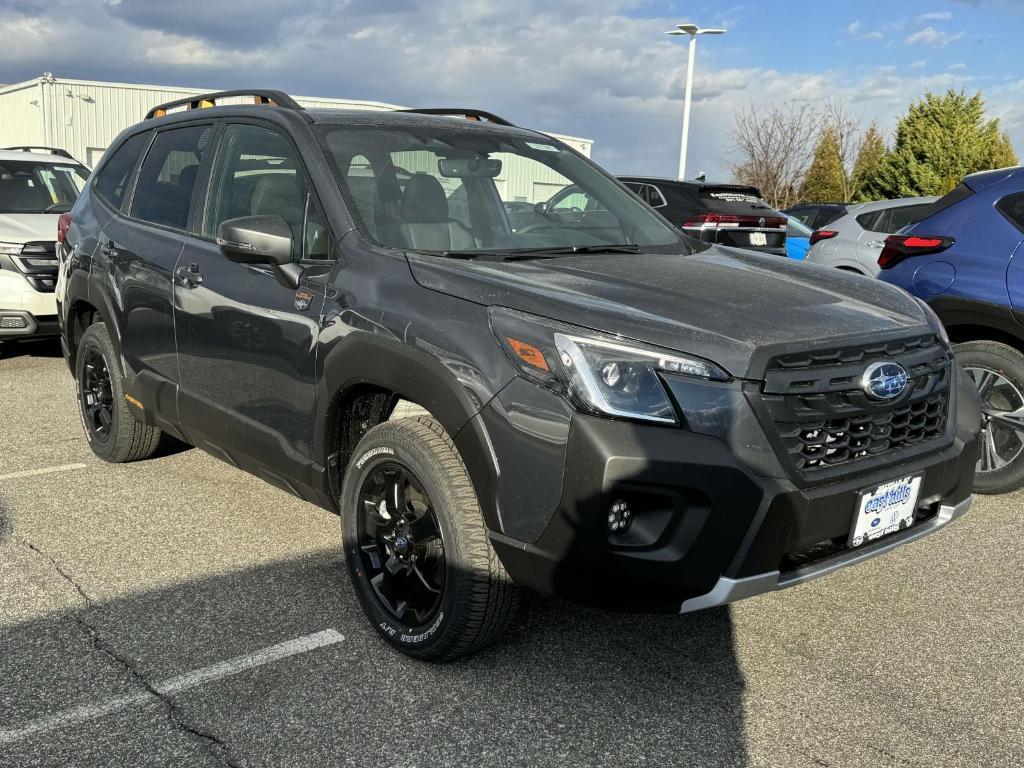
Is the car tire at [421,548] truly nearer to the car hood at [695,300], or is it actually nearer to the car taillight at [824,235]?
the car hood at [695,300]

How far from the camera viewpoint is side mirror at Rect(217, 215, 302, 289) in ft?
11.1

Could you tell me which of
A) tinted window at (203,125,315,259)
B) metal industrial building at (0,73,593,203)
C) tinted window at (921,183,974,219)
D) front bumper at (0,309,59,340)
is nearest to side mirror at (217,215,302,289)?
tinted window at (203,125,315,259)

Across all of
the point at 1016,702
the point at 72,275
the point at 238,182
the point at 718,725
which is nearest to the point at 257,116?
the point at 238,182

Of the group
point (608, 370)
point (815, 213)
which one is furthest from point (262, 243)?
point (815, 213)

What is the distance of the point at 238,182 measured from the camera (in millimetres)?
4086

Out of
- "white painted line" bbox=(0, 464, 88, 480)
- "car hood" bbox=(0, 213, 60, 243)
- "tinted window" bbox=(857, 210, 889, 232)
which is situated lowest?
"white painted line" bbox=(0, 464, 88, 480)

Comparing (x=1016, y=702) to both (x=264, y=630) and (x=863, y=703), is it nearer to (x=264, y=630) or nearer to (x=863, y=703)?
(x=863, y=703)

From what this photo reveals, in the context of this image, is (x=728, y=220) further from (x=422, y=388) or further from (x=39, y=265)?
(x=422, y=388)

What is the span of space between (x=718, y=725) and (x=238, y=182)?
278 centimetres

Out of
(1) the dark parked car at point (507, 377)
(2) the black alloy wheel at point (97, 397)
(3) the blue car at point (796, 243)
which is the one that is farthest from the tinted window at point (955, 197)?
(3) the blue car at point (796, 243)

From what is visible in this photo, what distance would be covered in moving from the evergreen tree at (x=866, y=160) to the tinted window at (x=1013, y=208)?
2894 centimetres

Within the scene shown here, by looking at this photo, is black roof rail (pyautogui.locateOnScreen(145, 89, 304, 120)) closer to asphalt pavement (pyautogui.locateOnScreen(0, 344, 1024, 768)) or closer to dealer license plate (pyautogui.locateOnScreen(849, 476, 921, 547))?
asphalt pavement (pyautogui.locateOnScreen(0, 344, 1024, 768))

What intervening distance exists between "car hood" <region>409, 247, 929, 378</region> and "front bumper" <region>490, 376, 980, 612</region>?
0.29m

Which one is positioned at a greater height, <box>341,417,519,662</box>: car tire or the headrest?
the headrest
